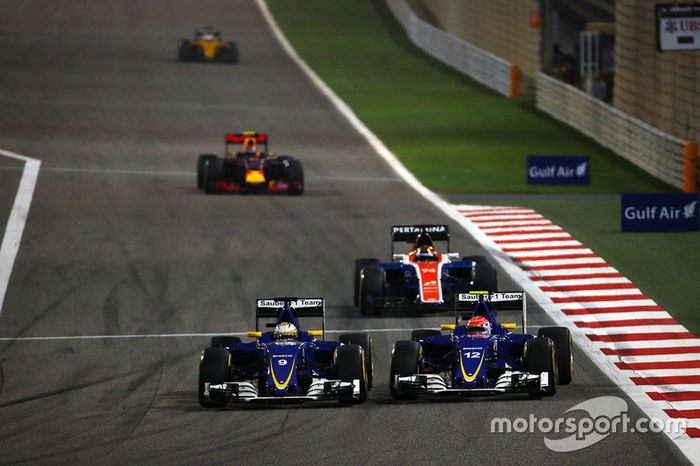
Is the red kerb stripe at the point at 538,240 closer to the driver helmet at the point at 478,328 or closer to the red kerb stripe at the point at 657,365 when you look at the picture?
the red kerb stripe at the point at 657,365

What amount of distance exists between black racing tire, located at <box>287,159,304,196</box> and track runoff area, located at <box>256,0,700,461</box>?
3.38 meters

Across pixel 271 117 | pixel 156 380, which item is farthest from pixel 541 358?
pixel 271 117

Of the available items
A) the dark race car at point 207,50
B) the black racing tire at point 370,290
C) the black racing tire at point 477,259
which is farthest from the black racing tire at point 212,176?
the dark race car at point 207,50

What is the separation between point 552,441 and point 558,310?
27.2 ft

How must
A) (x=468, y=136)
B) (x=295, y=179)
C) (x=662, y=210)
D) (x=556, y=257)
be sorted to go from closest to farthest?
(x=556, y=257)
(x=662, y=210)
(x=295, y=179)
(x=468, y=136)

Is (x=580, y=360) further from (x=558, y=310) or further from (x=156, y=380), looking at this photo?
(x=156, y=380)

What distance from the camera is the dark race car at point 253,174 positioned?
38.2 m

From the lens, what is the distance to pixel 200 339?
24.5 metres

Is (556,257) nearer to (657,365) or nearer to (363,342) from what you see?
Answer: (657,365)

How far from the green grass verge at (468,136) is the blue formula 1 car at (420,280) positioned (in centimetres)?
338

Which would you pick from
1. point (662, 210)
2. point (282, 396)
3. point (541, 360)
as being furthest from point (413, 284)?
point (662, 210)

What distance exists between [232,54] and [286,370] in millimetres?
49572

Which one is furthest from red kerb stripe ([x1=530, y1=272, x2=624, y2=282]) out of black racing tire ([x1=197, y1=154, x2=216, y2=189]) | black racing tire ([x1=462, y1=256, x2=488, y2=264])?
black racing tire ([x1=197, y1=154, x2=216, y2=189])

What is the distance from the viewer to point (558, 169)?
4078 cm
